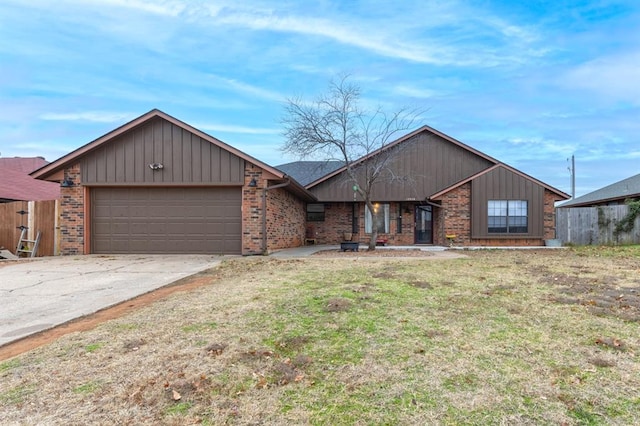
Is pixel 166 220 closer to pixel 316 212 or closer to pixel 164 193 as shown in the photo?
pixel 164 193

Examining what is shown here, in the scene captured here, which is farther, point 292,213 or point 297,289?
point 292,213

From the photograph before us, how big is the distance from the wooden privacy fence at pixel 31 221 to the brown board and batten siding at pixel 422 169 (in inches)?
462

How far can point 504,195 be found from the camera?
16.2 m

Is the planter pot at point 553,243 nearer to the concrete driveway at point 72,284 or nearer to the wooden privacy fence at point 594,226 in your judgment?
the wooden privacy fence at point 594,226

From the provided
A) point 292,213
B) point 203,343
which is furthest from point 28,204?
point 203,343

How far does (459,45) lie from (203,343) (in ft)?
51.4

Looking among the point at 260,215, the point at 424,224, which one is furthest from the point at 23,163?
the point at 424,224

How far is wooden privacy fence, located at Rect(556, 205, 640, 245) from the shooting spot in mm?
15938

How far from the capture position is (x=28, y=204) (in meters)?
12.5

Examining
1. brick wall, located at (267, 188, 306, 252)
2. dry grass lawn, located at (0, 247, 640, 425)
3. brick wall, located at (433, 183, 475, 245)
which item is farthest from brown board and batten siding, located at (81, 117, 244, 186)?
brick wall, located at (433, 183, 475, 245)

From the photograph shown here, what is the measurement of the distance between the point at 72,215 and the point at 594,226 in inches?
873

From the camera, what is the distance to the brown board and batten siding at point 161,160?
11.9 metres

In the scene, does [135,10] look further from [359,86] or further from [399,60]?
[399,60]

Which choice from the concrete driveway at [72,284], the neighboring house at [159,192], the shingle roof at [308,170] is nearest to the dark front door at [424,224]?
the shingle roof at [308,170]
